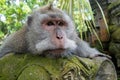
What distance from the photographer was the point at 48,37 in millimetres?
3074

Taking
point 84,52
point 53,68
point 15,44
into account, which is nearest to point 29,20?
point 15,44

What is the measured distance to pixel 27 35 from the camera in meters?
3.39

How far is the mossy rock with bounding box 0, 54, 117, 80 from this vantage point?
8.53 feet

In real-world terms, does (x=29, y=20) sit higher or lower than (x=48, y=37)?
higher

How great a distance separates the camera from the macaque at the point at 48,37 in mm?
2963

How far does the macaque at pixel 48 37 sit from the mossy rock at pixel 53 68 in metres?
0.15

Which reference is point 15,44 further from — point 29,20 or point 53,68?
point 53,68

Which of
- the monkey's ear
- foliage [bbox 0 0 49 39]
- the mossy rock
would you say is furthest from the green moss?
the mossy rock

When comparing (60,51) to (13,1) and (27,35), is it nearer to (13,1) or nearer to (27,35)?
(27,35)

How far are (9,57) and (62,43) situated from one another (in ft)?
1.65

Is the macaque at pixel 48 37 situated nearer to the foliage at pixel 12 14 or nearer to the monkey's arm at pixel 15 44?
the monkey's arm at pixel 15 44

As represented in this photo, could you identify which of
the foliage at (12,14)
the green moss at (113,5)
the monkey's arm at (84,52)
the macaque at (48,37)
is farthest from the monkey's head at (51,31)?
the foliage at (12,14)

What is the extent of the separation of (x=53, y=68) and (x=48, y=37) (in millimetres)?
494

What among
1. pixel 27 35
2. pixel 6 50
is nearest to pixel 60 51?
pixel 27 35
